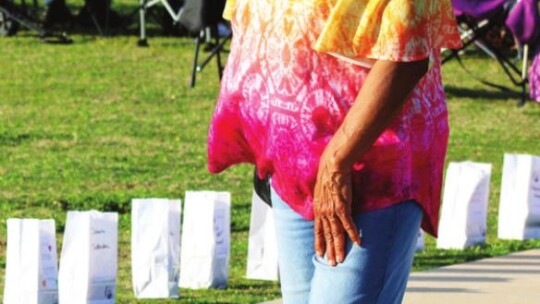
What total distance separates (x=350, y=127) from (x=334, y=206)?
0.15 m

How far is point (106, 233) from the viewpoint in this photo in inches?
232

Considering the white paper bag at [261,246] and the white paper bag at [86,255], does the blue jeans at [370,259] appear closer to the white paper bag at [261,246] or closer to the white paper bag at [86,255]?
the white paper bag at [86,255]

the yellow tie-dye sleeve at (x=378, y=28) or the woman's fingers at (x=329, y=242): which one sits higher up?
the yellow tie-dye sleeve at (x=378, y=28)

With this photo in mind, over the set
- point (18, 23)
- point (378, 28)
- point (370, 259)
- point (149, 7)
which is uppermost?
point (378, 28)

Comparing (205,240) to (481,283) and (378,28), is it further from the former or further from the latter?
(378,28)

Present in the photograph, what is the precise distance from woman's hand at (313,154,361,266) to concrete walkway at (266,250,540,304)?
11.2 ft

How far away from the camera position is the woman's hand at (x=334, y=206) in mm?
2932

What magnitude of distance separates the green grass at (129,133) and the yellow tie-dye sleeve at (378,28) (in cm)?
360

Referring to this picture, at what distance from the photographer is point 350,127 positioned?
2908 millimetres

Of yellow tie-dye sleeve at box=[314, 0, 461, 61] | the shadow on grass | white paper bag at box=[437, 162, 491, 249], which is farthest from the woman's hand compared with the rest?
the shadow on grass

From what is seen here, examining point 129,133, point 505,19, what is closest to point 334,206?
A: point 129,133

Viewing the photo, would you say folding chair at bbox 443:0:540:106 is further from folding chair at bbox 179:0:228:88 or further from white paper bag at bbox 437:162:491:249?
white paper bag at bbox 437:162:491:249

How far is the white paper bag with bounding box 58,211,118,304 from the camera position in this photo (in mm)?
5816

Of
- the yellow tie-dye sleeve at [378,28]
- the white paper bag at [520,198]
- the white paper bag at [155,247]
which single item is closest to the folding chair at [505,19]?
the white paper bag at [520,198]
